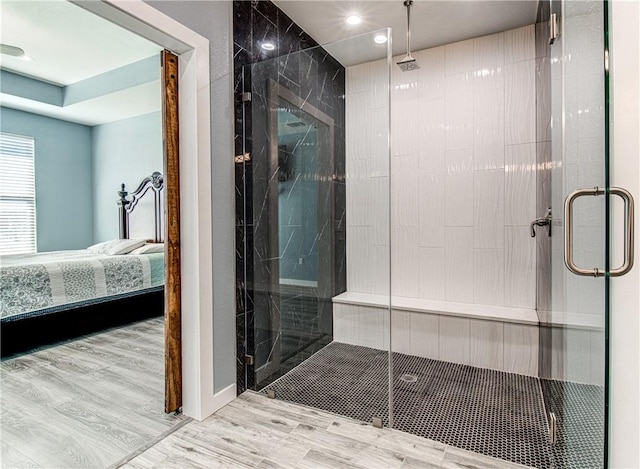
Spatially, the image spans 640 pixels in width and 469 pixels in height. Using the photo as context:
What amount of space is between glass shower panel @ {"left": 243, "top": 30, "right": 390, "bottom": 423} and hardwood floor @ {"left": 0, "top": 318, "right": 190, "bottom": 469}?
74 cm

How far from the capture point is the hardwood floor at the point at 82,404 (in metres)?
1.82

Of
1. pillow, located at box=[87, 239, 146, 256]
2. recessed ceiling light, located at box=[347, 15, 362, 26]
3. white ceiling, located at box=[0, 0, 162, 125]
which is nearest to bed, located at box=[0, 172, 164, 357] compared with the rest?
pillow, located at box=[87, 239, 146, 256]

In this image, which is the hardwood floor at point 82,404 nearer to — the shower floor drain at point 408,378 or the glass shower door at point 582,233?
the shower floor drain at point 408,378

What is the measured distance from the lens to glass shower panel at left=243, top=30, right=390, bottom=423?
89.7 inches

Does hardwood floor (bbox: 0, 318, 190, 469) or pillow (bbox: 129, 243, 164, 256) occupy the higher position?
pillow (bbox: 129, 243, 164, 256)

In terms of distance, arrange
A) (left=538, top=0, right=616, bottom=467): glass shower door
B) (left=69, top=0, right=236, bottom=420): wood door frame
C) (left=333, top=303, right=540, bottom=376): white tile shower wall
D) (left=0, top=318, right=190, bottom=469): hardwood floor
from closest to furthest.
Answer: (left=538, top=0, right=616, bottom=467): glass shower door < (left=0, top=318, right=190, bottom=469): hardwood floor < (left=69, top=0, right=236, bottom=420): wood door frame < (left=333, top=303, right=540, bottom=376): white tile shower wall

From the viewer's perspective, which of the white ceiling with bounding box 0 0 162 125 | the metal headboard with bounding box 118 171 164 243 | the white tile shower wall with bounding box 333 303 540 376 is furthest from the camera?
the metal headboard with bounding box 118 171 164 243

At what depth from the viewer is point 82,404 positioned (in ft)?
7.53

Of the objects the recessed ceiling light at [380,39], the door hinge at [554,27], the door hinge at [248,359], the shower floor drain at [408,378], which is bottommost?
the shower floor drain at [408,378]

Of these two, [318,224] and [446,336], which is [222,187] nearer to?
[318,224]

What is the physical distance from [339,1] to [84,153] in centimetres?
515

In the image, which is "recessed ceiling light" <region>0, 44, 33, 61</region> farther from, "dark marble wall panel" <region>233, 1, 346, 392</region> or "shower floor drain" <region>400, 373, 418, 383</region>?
"shower floor drain" <region>400, 373, 418, 383</region>

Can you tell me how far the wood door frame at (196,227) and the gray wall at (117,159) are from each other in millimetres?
3417

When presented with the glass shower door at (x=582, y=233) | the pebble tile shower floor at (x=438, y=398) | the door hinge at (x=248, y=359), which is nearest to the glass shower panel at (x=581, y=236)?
the glass shower door at (x=582, y=233)
